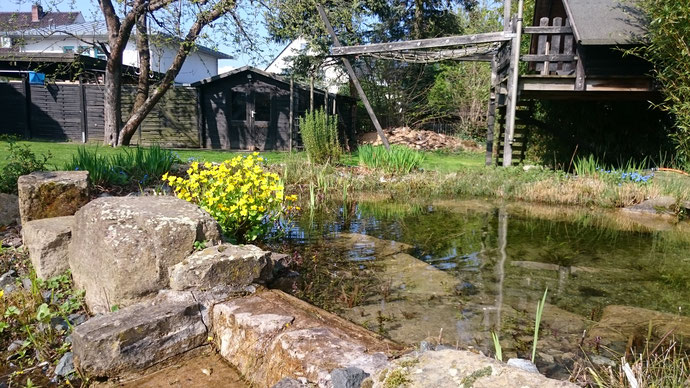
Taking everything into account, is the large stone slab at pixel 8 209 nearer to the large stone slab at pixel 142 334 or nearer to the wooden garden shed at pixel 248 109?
the large stone slab at pixel 142 334

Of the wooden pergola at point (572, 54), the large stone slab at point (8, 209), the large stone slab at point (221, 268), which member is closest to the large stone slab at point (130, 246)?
the large stone slab at point (221, 268)

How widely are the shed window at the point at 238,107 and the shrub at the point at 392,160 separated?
28.3 ft

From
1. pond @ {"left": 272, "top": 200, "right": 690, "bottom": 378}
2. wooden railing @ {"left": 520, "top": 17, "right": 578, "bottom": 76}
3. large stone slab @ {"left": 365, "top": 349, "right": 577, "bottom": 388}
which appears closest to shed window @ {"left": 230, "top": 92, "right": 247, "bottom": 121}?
wooden railing @ {"left": 520, "top": 17, "right": 578, "bottom": 76}

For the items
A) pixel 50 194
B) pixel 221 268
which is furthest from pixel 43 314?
pixel 50 194

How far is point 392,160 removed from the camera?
33.3 feet

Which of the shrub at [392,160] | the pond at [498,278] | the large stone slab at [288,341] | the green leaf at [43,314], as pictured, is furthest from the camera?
the shrub at [392,160]

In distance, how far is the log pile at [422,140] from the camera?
19.1 meters

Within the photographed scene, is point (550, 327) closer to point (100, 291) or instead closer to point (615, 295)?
point (615, 295)

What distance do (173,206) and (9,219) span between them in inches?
122

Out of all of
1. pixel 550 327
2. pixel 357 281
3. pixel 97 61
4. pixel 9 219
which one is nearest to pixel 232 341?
pixel 357 281

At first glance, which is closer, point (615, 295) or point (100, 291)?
point (100, 291)

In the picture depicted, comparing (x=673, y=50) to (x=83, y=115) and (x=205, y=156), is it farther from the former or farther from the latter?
(x=83, y=115)

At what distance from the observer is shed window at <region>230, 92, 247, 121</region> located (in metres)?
17.9

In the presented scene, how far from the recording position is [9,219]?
5414 mm
